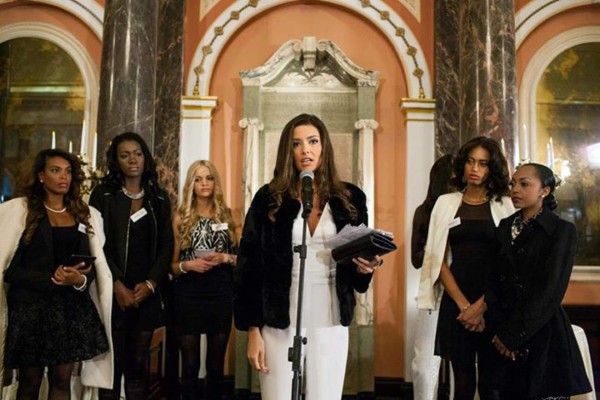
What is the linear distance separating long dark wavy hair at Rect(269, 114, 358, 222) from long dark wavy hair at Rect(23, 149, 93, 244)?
4.59ft

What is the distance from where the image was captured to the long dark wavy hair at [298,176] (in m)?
2.36

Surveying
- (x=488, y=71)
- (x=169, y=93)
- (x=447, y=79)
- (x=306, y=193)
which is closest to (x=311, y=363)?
(x=306, y=193)

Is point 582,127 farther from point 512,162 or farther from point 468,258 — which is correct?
point 468,258

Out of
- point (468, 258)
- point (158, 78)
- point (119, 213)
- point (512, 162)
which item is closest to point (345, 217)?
point (468, 258)

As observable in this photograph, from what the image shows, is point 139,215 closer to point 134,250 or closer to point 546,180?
point 134,250

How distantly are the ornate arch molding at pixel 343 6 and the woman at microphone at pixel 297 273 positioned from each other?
3.94 meters

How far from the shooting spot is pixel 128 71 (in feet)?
16.1

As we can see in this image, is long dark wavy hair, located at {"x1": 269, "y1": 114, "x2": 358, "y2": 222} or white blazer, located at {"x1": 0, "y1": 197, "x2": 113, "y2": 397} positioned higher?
long dark wavy hair, located at {"x1": 269, "y1": 114, "x2": 358, "y2": 222}

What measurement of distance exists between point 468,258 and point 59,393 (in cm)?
213

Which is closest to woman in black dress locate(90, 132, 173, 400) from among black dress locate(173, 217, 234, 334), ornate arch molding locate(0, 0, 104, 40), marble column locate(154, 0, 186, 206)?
black dress locate(173, 217, 234, 334)

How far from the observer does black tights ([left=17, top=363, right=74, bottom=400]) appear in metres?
3.05

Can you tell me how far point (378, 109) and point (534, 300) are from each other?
3.70m

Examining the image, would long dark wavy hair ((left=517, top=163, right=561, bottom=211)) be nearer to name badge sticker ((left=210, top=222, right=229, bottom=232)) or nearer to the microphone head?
the microphone head

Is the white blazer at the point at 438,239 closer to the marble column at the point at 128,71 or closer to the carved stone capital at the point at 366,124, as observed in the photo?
the marble column at the point at 128,71
